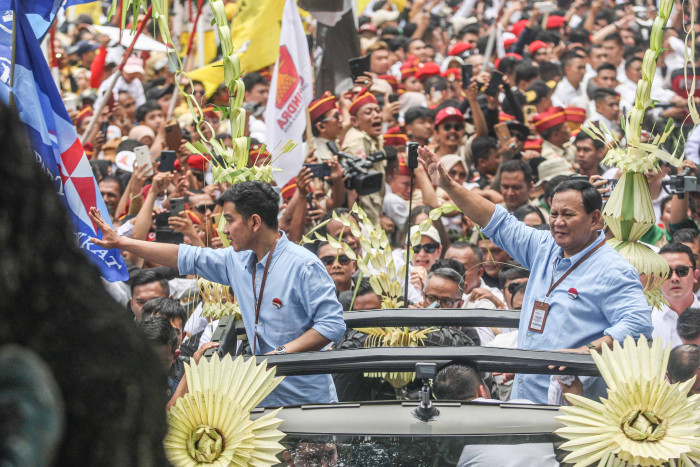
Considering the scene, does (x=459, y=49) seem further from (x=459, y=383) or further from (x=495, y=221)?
(x=459, y=383)

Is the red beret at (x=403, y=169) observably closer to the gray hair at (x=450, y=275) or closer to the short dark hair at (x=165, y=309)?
the gray hair at (x=450, y=275)

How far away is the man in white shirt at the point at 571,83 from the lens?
45.0 ft

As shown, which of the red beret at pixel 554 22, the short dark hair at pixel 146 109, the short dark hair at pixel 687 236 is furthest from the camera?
the red beret at pixel 554 22

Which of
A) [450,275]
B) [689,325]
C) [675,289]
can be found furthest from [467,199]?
[675,289]

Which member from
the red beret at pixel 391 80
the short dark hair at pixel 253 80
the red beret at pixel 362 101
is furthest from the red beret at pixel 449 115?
the red beret at pixel 391 80

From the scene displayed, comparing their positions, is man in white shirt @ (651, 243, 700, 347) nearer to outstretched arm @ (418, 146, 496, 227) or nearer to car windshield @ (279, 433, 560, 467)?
outstretched arm @ (418, 146, 496, 227)

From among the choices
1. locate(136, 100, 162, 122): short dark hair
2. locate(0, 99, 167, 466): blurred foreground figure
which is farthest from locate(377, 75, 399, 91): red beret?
locate(0, 99, 167, 466): blurred foreground figure

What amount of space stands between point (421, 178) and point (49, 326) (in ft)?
26.1

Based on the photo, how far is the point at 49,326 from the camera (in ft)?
3.11

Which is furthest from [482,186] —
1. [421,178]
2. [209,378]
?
[209,378]

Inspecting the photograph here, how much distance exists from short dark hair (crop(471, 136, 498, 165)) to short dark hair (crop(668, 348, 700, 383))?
4766 mm

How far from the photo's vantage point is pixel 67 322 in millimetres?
955

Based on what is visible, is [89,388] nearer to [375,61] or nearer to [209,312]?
[209,312]

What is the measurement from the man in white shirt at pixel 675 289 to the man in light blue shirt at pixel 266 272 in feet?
8.87
